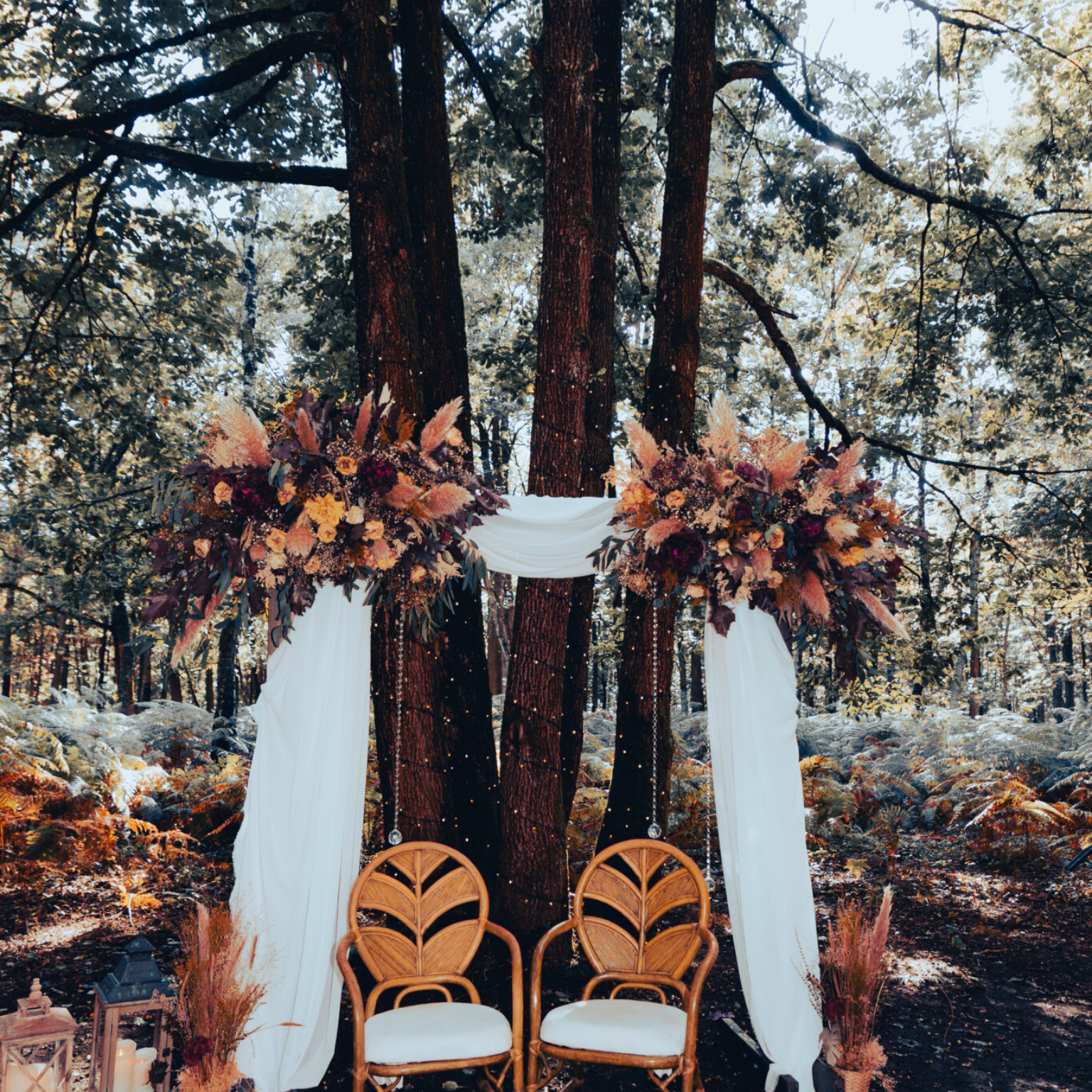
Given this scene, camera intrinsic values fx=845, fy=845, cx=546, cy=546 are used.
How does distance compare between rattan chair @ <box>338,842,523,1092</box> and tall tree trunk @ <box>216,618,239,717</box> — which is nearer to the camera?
rattan chair @ <box>338,842,523,1092</box>

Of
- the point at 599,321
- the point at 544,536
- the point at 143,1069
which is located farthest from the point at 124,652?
the point at 143,1069

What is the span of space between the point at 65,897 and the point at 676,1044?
4820 mm

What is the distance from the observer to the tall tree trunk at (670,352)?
486cm

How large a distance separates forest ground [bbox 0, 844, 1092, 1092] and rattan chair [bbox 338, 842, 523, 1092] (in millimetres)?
434

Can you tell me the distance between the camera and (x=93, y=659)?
110 ft

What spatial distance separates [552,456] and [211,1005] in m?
2.81

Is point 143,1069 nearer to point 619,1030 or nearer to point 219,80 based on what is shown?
point 619,1030

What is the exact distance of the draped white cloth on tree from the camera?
328cm

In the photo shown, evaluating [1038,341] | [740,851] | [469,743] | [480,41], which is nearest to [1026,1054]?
[740,851]

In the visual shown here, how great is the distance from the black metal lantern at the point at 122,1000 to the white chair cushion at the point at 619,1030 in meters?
1.34

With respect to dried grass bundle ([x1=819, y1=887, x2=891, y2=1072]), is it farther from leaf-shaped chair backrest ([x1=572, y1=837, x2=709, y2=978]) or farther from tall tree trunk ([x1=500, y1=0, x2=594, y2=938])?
tall tree trunk ([x1=500, y1=0, x2=594, y2=938])

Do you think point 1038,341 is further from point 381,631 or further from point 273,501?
point 273,501

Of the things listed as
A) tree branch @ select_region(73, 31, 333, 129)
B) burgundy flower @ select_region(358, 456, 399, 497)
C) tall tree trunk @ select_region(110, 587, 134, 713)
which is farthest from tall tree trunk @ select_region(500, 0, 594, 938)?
Result: tall tree trunk @ select_region(110, 587, 134, 713)

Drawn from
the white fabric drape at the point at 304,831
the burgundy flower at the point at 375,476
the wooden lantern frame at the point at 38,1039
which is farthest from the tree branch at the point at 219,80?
the wooden lantern frame at the point at 38,1039
